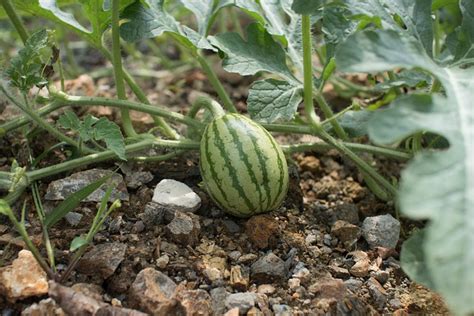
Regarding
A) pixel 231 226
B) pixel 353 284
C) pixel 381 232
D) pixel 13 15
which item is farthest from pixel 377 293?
pixel 13 15

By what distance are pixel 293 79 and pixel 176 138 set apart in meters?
0.49

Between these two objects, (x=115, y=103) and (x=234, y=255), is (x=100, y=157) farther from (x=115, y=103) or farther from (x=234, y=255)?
(x=234, y=255)

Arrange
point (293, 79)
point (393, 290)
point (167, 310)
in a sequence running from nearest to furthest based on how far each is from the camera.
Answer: point (167, 310), point (393, 290), point (293, 79)

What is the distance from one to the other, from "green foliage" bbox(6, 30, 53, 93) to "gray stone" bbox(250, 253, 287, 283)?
0.90 metres

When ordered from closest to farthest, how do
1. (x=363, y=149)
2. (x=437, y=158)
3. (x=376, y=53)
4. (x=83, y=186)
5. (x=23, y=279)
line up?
(x=437, y=158)
(x=376, y=53)
(x=23, y=279)
(x=83, y=186)
(x=363, y=149)

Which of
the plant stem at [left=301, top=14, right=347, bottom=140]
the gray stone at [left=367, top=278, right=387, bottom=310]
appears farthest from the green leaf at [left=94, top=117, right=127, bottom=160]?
the gray stone at [left=367, top=278, right=387, bottom=310]

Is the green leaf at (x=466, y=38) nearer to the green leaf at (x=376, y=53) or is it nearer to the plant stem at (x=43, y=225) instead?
the green leaf at (x=376, y=53)

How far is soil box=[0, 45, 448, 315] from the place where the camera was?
186 centimetres

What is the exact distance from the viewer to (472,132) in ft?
4.79

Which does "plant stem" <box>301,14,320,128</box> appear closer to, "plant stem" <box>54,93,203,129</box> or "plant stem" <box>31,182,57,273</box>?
"plant stem" <box>54,93,203,129</box>

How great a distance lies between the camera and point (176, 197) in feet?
7.14

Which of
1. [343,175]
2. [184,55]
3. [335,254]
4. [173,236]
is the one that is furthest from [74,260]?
[184,55]

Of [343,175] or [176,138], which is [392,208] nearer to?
[343,175]

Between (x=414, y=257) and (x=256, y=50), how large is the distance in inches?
38.7
